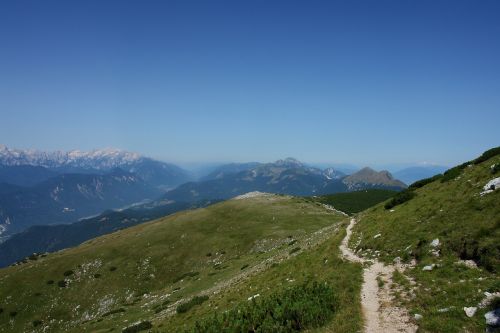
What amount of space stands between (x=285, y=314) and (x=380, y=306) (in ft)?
17.1

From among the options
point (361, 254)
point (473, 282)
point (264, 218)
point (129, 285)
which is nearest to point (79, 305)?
point (129, 285)

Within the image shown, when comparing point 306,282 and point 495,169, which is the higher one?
point 495,169

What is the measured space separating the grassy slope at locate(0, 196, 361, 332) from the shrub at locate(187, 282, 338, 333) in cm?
641

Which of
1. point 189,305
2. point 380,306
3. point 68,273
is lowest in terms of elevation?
point 68,273

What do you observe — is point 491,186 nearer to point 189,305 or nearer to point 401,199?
point 401,199

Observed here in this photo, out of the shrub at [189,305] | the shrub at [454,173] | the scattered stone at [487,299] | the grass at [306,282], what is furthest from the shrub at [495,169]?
the shrub at [189,305]

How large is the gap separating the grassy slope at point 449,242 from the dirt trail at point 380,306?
74 centimetres

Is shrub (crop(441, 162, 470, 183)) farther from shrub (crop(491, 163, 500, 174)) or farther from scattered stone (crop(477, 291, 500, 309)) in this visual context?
scattered stone (crop(477, 291, 500, 309))

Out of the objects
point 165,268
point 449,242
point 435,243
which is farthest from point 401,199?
point 165,268

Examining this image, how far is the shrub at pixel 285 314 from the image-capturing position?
64.0ft

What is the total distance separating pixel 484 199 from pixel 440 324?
1315 centimetres

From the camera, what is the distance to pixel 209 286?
4375cm

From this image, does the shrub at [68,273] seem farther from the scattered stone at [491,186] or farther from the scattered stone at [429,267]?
the scattered stone at [491,186]

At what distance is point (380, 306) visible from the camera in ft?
62.7
